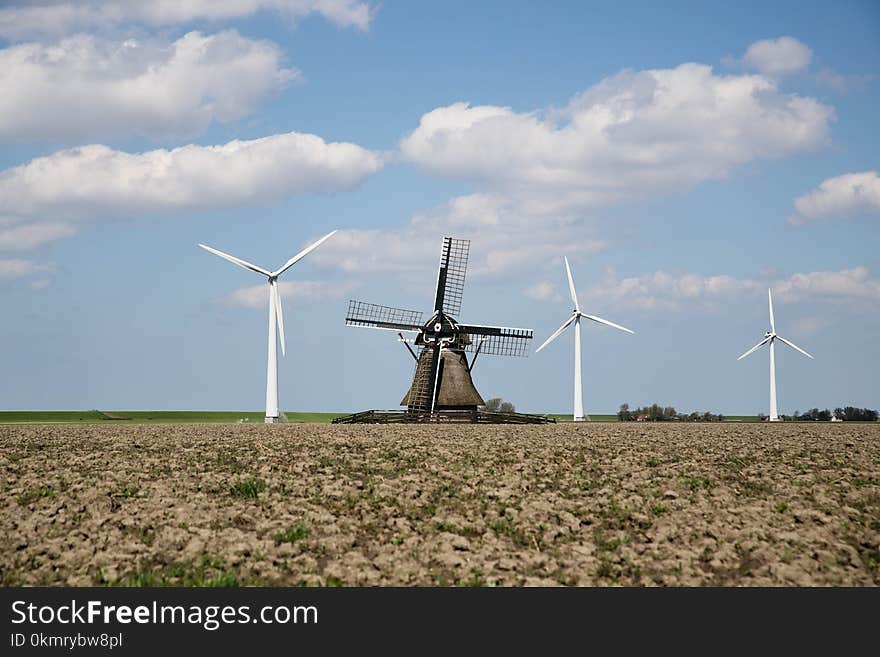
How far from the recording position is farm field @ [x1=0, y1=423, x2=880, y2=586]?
24.1 m

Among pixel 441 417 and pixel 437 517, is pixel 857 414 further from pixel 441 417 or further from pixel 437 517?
pixel 437 517

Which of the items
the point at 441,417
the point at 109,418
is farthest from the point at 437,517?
the point at 109,418

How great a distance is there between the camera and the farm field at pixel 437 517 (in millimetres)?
24109

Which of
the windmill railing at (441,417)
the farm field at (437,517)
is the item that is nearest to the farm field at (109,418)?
the windmill railing at (441,417)

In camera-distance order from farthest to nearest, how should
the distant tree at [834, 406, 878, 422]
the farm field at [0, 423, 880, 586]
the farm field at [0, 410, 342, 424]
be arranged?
1. the distant tree at [834, 406, 878, 422]
2. the farm field at [0, 410, 342, 424]
3. the farm field at [0, 423, 880, 586]

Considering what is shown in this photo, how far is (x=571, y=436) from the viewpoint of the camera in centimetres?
5444

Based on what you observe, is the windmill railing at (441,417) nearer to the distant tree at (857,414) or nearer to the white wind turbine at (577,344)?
the white wind turbine at (577,344)

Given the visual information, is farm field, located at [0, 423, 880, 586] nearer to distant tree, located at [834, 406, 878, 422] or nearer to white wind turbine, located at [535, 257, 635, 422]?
white wind turbine, located at [535, 257, 635, 422]

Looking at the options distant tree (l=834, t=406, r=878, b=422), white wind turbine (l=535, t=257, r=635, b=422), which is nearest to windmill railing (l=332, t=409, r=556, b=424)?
white wind turbine (l=535, t=257, r=635, b=422)
